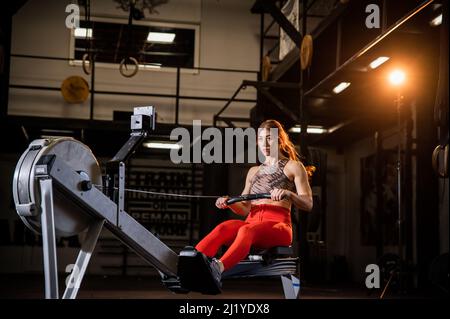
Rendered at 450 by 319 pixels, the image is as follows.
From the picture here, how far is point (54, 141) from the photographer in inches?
121

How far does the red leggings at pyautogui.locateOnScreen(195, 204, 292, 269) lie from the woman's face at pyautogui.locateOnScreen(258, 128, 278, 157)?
1.10 feet

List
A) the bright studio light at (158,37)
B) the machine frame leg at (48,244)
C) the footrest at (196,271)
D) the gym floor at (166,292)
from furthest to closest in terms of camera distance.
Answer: the bright studio light at (158,37) < the gym floor at (166,292) < the footrest at (196,271) < the machine frame leg at (48,244)

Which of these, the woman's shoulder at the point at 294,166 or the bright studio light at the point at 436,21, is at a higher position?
the bright studio light at the point at 436,21

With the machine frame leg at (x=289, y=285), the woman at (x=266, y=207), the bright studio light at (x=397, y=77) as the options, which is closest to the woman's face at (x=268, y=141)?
the woman at (x=266, y=207)

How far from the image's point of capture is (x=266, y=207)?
3764 millimetres

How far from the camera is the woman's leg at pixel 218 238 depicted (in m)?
3.47

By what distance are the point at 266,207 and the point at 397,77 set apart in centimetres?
364

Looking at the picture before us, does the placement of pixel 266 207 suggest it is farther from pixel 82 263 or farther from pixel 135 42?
pixel 135 42

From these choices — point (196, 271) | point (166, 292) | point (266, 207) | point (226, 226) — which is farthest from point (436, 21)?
point (166, 292)

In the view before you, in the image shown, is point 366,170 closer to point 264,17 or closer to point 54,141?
point 264,17

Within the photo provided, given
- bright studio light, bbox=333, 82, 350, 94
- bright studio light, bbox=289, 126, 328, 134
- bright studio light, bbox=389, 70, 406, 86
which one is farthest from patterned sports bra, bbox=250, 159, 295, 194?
bright studio light, bbox=289, 126, 328, 134

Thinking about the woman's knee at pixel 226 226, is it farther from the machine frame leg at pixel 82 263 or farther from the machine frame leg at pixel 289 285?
the machine frame leg at pixel 82 263

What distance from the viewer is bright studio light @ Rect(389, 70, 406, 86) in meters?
6.82
